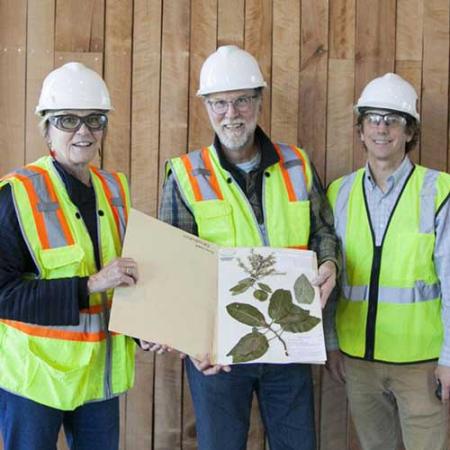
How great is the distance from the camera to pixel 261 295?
7.16 feet

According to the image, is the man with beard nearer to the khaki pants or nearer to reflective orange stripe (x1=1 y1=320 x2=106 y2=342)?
the khaki pants

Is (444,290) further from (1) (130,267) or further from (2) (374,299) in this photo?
(1) (130,267)

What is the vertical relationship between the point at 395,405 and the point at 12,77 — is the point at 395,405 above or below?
below

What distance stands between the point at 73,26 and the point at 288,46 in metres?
0.97

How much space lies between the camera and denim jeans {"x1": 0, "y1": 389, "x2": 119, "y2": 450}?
206 cm

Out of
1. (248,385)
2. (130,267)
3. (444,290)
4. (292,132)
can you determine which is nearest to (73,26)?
(292,132)

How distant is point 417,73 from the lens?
3086 millimetres

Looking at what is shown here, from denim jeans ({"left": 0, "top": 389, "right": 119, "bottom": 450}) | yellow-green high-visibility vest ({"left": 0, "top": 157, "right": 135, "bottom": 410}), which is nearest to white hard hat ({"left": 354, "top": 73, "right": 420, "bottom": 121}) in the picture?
yellow-green high-visibility vest ({"left": 0, "top": 157, "right": 135, "bottom": 410})

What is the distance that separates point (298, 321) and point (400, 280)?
482 mm

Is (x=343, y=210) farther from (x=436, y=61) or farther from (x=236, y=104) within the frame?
(x=436, y=61)

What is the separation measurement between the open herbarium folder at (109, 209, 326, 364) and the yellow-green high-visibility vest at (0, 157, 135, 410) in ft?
0.46

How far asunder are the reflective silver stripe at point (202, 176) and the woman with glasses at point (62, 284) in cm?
35

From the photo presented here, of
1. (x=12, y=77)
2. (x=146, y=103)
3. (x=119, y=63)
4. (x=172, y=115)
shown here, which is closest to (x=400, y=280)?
(x=172, y=115)

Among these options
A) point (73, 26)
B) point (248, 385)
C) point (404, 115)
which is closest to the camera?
point (248, 385)
